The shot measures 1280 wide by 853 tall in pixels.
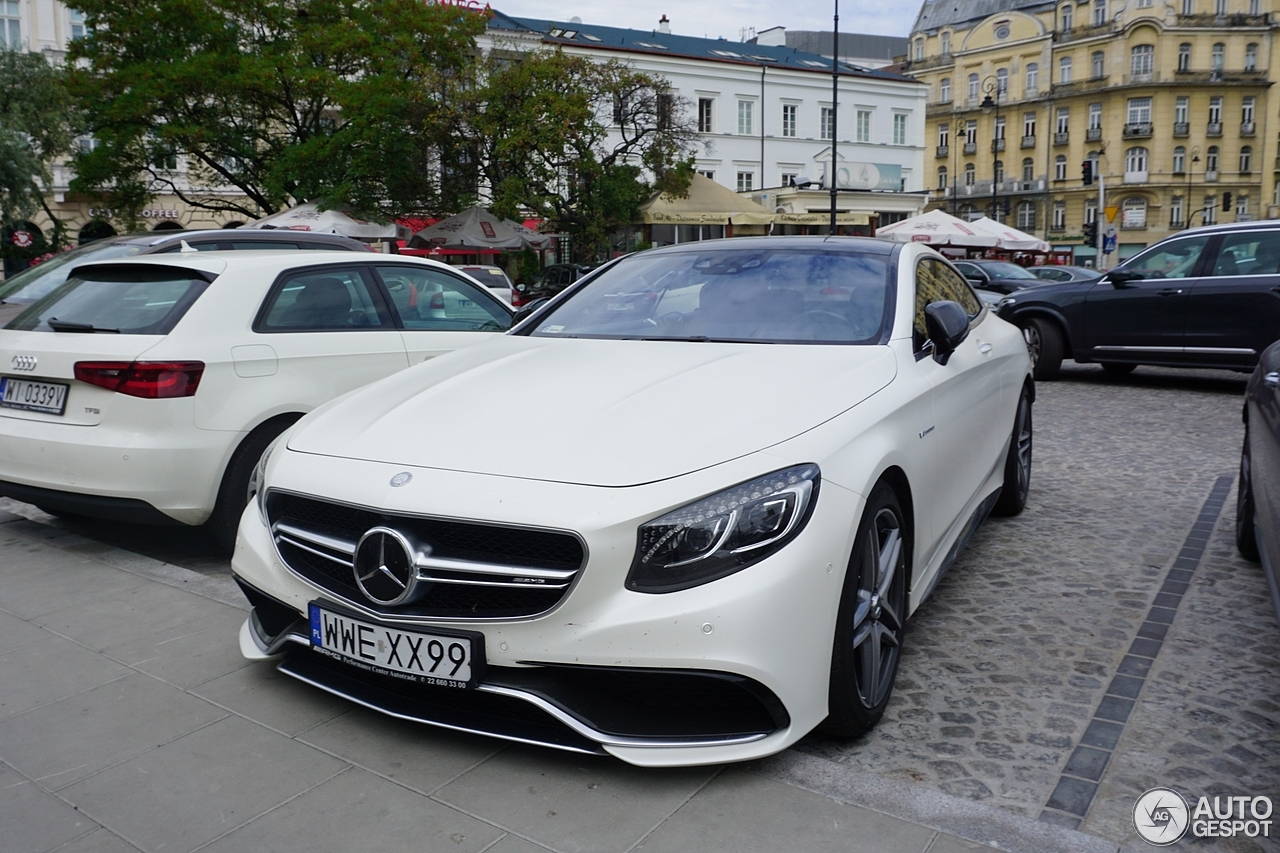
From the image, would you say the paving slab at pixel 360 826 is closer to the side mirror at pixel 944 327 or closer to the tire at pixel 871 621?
the tire at pixel 871 621

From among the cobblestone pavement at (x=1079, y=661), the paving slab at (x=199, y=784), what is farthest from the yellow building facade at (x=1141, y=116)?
the paving slab at (x=199, y=784)

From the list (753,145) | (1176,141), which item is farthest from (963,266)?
(1176,141)

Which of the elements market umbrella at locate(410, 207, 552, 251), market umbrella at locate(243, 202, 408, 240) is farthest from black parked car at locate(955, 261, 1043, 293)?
market umbrella at locate(243, 202, 408, 240)

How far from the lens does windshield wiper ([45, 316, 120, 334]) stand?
4922mm

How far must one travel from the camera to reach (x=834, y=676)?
2.95 metres

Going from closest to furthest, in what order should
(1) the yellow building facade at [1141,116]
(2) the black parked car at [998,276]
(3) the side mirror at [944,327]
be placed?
1. (3) the side mirror at [944,327]
2. (2) the black parked car at [998,276]
3. (1) the yellow building facade at [1141,116]

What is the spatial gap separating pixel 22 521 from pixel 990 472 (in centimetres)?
516

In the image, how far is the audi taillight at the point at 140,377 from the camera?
4676mm

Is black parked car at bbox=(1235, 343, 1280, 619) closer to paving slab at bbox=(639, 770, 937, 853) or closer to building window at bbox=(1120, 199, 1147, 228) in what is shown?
paving slab at bbox=(639, 770, 937, 853)

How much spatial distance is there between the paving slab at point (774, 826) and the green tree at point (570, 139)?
27122 mm

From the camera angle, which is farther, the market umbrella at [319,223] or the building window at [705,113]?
the building window at [705,113]

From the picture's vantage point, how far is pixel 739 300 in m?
4.27

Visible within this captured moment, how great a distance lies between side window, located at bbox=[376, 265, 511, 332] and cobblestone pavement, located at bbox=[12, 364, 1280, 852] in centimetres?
168

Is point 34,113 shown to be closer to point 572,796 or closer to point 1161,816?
point 572,796
